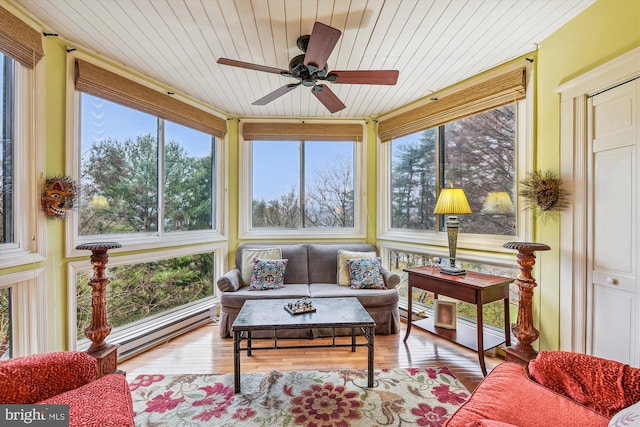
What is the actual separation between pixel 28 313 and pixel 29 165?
1.07 meters

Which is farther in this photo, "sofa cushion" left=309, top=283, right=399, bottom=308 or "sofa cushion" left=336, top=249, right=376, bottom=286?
"sofa cushion" left=336, top=249, right=376, bottom=286

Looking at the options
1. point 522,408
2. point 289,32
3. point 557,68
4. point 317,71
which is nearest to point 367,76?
point 317,71

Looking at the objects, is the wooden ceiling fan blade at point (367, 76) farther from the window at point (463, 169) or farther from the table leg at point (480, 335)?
the table leg at point (480, 335)

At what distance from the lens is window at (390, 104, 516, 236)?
2.69 m

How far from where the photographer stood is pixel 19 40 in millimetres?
A: 1881

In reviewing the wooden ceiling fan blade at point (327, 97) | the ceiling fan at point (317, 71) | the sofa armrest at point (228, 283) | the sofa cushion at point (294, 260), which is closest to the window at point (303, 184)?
the sofa cushion at point (294, 260)

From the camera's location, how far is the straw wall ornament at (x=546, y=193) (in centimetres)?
212

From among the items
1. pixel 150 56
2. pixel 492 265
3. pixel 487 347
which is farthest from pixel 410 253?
pixel 150 56

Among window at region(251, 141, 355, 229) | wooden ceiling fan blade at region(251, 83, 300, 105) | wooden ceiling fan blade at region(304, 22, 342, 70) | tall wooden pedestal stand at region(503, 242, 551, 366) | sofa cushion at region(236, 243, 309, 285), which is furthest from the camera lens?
window at region(251, 141, 355, 229)

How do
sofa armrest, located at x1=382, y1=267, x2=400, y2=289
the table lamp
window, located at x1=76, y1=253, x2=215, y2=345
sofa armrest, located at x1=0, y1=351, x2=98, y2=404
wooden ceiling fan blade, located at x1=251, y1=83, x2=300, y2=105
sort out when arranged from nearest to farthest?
sofa armrest, located at x1=0, y1=351, x2=98, y2=404, wooden ceiling fan blade, located at x1=251, y1=83, x2=300, y2=105, window, located at x1=76, y1=253, x2=215, y2=345, the table lamp, sofa armrest, located at x1=382, y1=267, x2=400, y2=289

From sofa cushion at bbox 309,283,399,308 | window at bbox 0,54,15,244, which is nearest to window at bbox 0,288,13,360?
window at bbox 0,54,15,244

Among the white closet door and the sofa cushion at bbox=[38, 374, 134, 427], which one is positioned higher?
the white closet door

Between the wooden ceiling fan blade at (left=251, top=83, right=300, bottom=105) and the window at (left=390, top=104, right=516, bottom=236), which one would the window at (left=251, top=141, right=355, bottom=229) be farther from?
the wooden ceiling fan blade at (left=251, top=83, right=300, bottom=105)

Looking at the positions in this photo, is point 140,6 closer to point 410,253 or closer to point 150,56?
point 150,56
